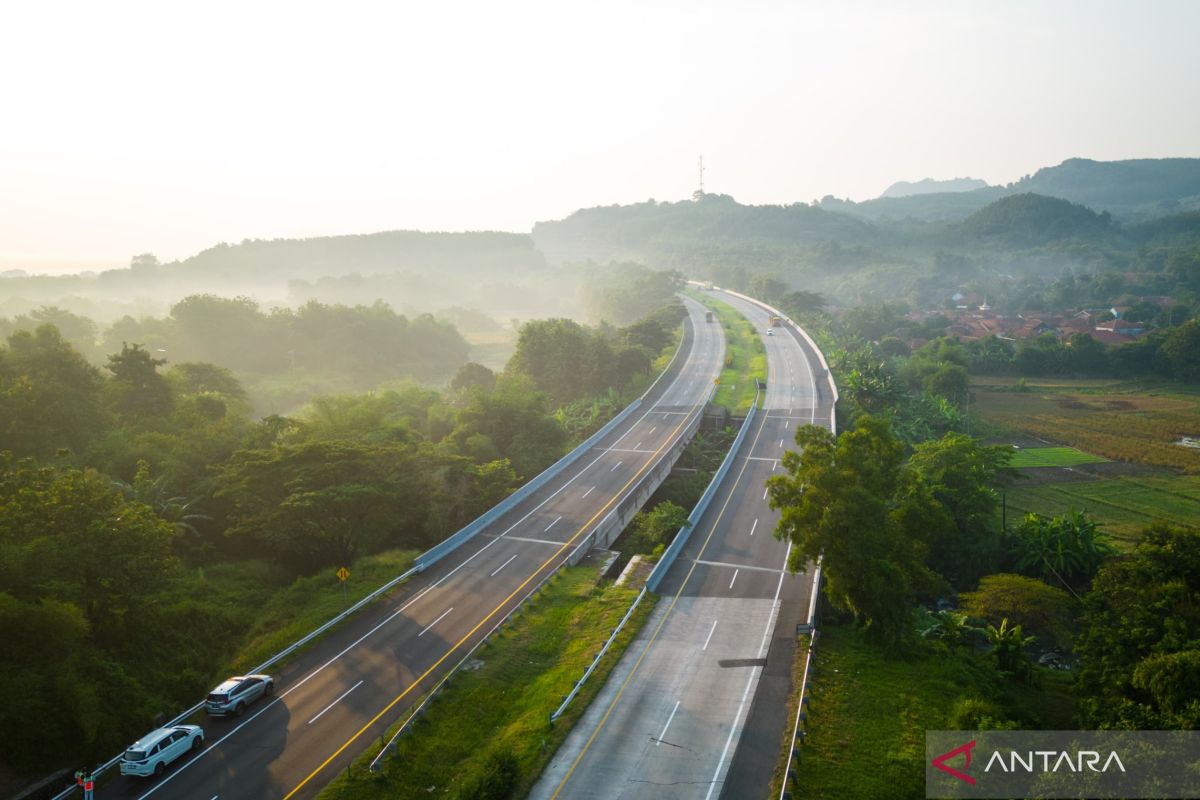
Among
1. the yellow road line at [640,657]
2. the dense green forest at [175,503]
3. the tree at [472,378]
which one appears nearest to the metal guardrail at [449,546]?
the dense green forest at [175,503]

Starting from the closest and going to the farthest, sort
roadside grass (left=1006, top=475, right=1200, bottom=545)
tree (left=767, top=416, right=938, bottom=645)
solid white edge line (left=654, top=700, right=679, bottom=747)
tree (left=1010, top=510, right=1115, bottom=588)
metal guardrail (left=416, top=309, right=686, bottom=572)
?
solid white edge line (left=654, top=700, right=679, bottom=747), tree (left=767, top=416, right=938, bottom=645), metal guardrail (left=416, top=309, right=686, bottom=572), tree (left=1010, top=510, right=1115, bottom=588), roadside grass (left=1006, top=475, right=1200, bottom=545)

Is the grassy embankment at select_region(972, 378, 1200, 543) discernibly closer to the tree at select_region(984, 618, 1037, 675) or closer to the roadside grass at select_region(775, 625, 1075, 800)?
Result: the tree at select_region(984, 618, 1037, 675)

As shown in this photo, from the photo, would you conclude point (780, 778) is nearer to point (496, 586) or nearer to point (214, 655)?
point (496, 586)

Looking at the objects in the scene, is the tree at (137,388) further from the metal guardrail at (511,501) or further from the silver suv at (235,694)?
the silver suv at (235,694)

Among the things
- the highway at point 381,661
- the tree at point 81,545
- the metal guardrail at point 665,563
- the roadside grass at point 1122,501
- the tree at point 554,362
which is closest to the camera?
the highway at point 381,661

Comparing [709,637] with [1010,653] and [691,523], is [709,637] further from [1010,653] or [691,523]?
[1010,653]

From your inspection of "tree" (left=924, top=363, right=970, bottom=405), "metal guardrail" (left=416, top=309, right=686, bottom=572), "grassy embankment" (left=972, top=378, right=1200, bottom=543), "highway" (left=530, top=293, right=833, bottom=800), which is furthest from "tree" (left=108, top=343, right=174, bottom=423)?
"tree" (left=924, top=363, right=970, bottom=405)
